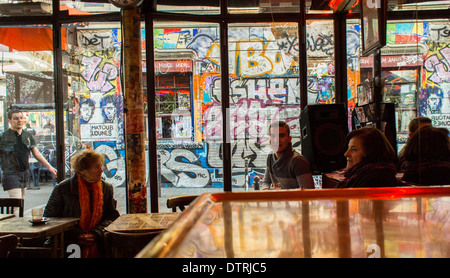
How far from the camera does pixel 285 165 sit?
324cm

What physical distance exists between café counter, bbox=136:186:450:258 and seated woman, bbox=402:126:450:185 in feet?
6.89

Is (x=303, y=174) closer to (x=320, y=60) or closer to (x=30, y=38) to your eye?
(x=320, y=60)

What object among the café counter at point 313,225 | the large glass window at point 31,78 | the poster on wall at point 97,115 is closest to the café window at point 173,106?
the poster on wall at point 97,115

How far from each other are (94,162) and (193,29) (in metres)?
2.44

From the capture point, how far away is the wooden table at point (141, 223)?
7.98ft

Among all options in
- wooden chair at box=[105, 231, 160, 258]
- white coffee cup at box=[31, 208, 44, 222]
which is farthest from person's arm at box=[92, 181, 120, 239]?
wooden chair at box=[105, 231, 160, 258]

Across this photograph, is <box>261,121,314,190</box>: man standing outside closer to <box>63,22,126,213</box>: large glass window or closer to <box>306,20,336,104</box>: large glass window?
A: <box>306,20,336,104</box>: large glass window

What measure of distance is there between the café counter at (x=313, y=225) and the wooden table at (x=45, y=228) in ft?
5.87

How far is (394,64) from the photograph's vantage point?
16.0ft

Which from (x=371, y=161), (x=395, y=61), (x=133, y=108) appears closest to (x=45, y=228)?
(x=133, y=108)

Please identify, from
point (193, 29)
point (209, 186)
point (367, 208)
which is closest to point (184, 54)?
point (193, 29)

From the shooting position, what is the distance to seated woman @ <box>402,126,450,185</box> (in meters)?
3.23

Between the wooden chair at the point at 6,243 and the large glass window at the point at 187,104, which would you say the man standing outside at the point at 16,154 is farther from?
the wooden chair at the point at 6,243
